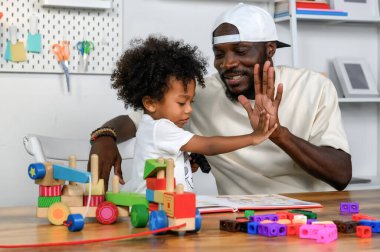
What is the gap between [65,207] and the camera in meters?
1.21

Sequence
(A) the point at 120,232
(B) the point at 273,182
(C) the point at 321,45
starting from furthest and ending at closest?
(C) the point at 321,45
(B) the point at 273,182
(A) the point at 120,232

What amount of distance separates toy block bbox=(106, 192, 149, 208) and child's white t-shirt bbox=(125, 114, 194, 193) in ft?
0.79

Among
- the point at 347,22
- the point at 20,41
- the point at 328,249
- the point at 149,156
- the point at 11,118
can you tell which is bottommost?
the point at 328,249

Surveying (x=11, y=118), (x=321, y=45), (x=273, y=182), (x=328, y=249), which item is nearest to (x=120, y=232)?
(x=328, y=249)

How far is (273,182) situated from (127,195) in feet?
3.08

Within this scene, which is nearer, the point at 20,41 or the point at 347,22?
the point at 20,41

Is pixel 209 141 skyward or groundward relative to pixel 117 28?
groundward

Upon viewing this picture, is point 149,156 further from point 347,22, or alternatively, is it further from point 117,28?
point 347,22

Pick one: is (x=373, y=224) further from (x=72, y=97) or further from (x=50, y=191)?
(x=72, y=97)

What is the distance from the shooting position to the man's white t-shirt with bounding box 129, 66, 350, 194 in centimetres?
210

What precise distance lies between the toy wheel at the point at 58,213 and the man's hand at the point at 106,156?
569mm

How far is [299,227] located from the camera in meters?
1.10

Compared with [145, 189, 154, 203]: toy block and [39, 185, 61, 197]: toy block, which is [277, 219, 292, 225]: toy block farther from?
[39, 185, 61, 197]: toy block

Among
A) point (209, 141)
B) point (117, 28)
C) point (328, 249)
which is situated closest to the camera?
point (328, 249)
